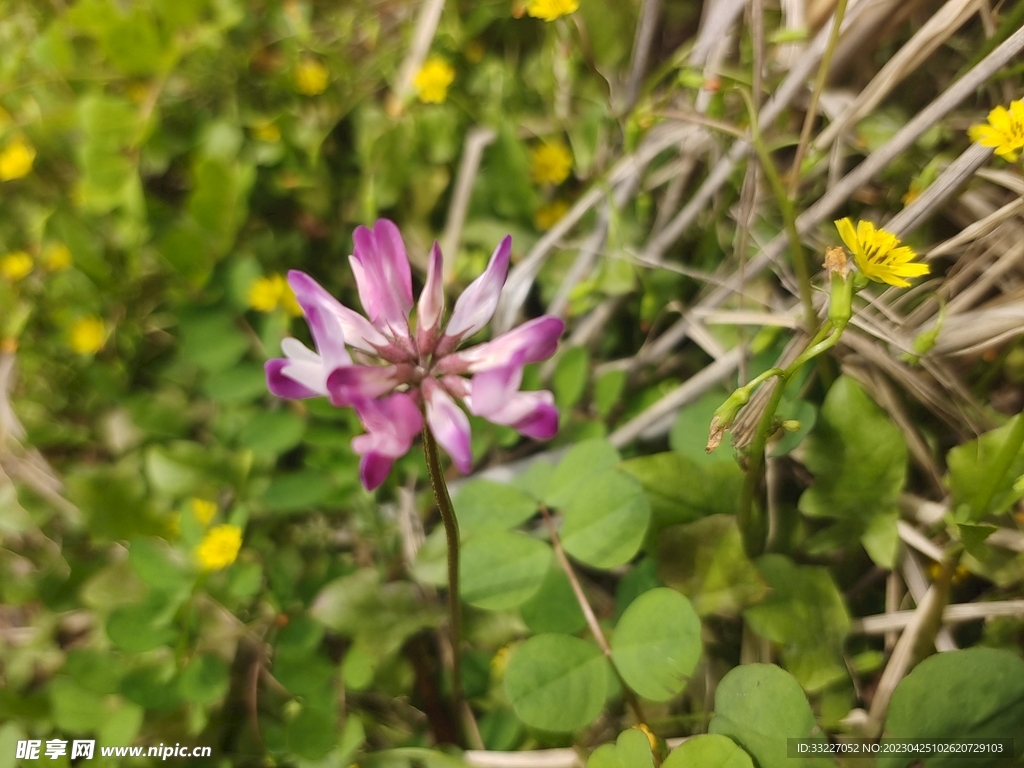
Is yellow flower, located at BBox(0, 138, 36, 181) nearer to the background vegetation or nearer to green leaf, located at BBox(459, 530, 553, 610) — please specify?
the background vegetation

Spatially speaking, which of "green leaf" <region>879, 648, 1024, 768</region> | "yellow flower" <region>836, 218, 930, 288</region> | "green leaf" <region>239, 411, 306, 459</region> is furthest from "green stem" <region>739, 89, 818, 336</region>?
"green leaf" <region>239, 411, 306, 459</region>

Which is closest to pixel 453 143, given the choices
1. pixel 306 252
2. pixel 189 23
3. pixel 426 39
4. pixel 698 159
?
pixel 426 39

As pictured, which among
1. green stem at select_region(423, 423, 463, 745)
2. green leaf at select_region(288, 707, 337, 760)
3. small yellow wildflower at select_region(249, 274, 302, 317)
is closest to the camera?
green stem at select_region(423, 423, 463, 745)

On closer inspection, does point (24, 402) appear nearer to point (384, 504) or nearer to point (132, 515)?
point (132, 515)

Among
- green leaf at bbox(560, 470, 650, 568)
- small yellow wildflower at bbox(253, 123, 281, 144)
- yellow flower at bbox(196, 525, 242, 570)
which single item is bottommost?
green leaf at bbox(560, 470, 650, 568)

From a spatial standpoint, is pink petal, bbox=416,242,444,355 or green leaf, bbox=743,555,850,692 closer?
pink petal, bbox=416,242,444,355

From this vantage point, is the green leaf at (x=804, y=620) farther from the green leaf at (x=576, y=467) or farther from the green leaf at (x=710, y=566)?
the green leaf at (x=576, y=467)

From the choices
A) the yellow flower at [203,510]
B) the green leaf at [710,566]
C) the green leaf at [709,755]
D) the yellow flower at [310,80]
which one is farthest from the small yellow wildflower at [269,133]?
the green leaf at [709,755]
